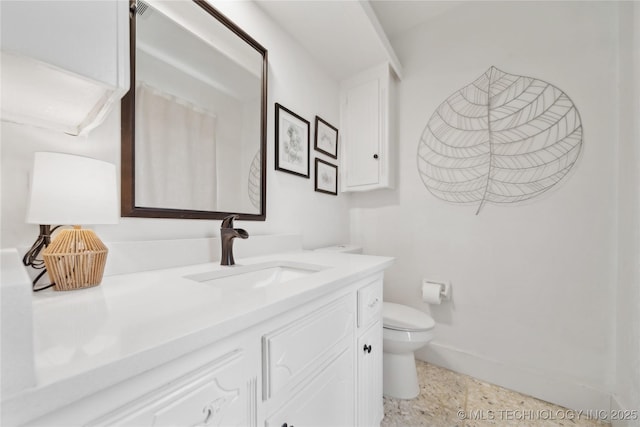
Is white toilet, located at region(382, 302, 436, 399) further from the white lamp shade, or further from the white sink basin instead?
the white lamp shade

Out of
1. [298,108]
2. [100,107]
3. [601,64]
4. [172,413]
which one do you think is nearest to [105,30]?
[100,107]

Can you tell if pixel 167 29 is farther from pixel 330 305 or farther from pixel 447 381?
pixel 447 381

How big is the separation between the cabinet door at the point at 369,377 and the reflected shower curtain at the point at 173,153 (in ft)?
2.88

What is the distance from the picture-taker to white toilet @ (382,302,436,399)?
143 centimetres

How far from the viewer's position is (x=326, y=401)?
0.79 m

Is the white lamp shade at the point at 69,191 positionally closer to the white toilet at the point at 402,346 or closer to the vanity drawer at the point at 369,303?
the vanity drawer at the point at 369,303

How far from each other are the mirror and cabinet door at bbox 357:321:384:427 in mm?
795

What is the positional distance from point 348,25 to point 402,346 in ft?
6.27

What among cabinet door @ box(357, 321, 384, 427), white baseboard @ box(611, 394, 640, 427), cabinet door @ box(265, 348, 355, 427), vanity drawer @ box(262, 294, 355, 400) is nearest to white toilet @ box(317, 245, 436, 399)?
cabinet door @ box(357, 321, 384, 427)

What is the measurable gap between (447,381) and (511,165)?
1.47 meters

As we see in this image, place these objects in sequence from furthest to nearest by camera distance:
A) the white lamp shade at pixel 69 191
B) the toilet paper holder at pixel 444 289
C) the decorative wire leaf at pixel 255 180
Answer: the toilet paper holder at pixel 444 289
the decorative wire leaf at pixel 255 180
the white lamp shade at pixel 69 191

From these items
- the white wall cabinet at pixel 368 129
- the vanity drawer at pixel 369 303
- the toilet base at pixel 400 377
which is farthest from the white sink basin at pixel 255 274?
the white wall cabinet at pixel 368 129

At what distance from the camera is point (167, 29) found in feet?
3.15

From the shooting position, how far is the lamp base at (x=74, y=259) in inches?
23.5
